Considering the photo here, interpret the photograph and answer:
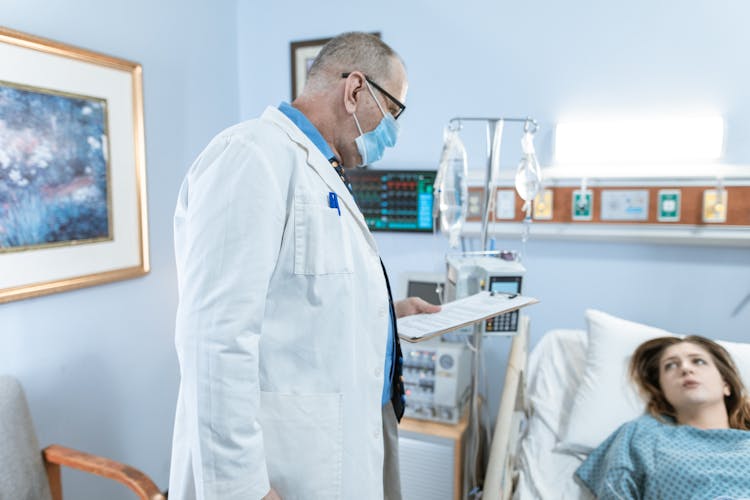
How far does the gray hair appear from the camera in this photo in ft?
3.68

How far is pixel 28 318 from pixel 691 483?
189 cm

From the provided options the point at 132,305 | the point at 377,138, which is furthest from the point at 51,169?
the point at 377,138

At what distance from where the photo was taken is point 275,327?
99cm

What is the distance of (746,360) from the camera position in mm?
1636

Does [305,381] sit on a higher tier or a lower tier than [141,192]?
lower

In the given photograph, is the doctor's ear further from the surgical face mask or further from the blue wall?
the blue wall

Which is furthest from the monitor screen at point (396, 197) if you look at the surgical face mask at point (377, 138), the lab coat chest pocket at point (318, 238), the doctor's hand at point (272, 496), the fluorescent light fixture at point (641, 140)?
the doctor's hand at point (272, 496)

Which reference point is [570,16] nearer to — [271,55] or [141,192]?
[271,55]

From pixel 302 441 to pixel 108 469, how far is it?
751mm

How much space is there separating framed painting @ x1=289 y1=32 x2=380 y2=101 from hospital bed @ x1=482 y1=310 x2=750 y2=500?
147cm

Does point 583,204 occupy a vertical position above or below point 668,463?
above

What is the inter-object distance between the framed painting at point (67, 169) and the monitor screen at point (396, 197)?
2.90 feet

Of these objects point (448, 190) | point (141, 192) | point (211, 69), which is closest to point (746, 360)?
point (448, 190)

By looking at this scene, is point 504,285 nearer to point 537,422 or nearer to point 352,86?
point 537,422
